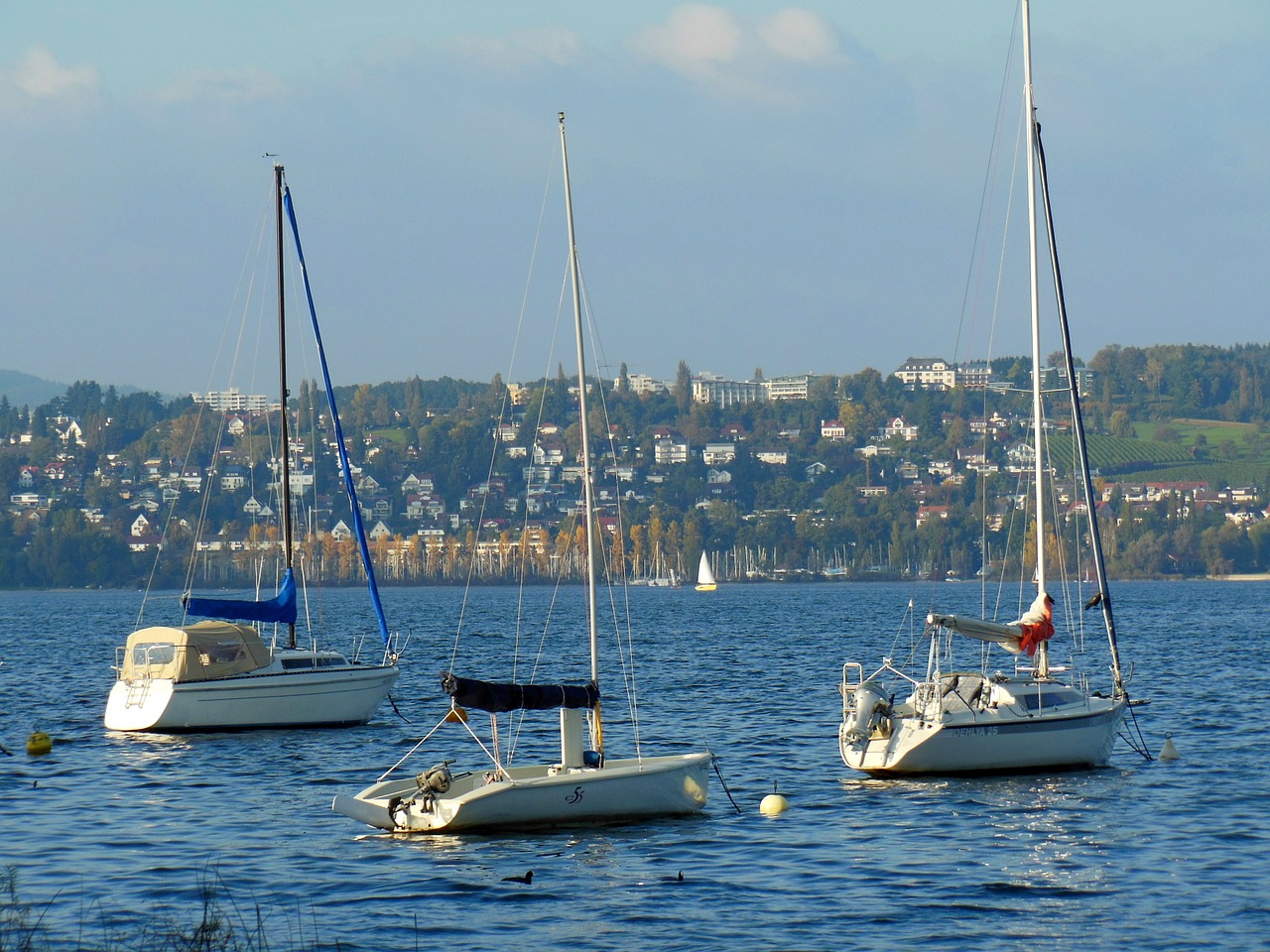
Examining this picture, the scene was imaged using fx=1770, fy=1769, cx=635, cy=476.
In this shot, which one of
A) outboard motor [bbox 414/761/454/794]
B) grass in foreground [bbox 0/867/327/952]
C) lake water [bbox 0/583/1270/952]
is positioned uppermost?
outboard motor [bbox 414/761/454/794]

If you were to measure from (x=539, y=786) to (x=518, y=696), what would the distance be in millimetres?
1332

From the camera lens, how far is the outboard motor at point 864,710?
29.6 m

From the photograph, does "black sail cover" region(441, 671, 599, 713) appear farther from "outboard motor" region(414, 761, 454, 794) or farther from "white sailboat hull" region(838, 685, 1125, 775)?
"white sailboat hull" region(838, 685, 1125, 775)

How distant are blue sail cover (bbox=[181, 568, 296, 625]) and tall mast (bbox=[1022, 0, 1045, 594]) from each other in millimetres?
16232

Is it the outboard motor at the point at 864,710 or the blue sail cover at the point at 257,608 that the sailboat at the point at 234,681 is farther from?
the outboard motor at the point at 864,710

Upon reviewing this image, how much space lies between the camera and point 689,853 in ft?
78.3

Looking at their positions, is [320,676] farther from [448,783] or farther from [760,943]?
[760,943]

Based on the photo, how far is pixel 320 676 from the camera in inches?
1494

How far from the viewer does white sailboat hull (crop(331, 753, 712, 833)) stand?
80.2 feet

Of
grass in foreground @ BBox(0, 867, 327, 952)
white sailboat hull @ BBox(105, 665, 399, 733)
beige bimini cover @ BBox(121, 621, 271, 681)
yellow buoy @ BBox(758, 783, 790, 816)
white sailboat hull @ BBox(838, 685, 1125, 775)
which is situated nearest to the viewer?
grass in foreground @ BBox(0, 867, 327, 952)

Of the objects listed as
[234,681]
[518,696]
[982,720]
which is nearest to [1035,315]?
[982,720]

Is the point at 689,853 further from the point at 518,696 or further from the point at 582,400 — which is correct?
the point at 582,400

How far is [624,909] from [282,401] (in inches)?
866

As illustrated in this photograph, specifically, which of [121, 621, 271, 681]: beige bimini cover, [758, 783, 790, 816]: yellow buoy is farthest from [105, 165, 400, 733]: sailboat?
[758, 783, 790, 816]: yellow buoy
